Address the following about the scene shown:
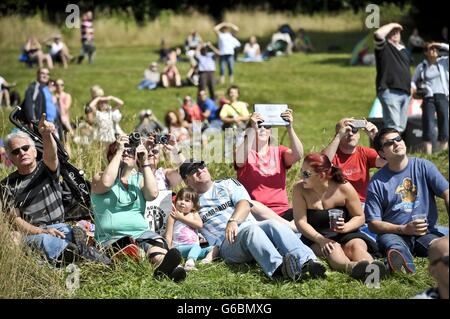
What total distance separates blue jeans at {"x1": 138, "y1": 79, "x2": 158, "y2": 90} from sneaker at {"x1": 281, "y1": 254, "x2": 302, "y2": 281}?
15.5 m

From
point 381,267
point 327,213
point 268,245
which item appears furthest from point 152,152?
point 381,267

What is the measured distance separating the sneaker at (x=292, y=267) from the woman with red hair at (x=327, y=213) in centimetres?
44

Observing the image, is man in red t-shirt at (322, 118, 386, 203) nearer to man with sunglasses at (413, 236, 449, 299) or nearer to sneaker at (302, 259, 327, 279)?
sneaker at (302, 259, 327, 279)

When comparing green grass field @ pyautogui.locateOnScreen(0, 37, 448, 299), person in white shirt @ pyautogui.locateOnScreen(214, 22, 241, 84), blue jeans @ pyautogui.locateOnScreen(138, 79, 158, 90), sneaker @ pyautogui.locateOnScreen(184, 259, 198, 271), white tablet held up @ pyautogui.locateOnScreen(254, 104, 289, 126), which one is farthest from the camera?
person in white shirt @ pyautogui.locateOnScreen(214, 22, 241, 84)

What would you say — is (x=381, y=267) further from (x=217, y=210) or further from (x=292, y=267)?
(x=217, y=210)

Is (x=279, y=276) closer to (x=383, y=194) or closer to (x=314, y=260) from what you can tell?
(x=314, y=260)

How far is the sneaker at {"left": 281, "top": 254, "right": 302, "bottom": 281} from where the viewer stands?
6172 mm

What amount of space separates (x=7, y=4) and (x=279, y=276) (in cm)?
3065

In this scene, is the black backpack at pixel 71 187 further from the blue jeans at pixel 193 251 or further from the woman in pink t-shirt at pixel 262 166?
the woman in pink t-shirt at pixel 262 166

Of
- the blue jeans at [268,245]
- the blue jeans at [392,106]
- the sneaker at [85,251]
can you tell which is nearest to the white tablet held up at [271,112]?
the blue jeans at [268,245]

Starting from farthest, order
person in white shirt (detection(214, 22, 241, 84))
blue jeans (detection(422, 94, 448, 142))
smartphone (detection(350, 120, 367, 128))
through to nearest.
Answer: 1. person in white shirt (detection(214, 22, 241, 84))
2. blue jeans (detection(422, 94, 448, 142))
3. smartphone (detection(350, 120, 367, 128))

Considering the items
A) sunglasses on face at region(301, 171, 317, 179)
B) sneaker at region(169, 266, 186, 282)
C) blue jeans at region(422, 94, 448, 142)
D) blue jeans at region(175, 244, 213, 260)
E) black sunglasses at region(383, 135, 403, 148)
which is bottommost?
blue jeans at region(422, 94, 448, 142)

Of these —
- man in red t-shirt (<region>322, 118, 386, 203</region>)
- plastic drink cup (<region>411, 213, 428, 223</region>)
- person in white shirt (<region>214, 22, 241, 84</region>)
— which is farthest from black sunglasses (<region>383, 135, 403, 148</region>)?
person in white shirt (<region>214, 22, 241, 84</region>)
